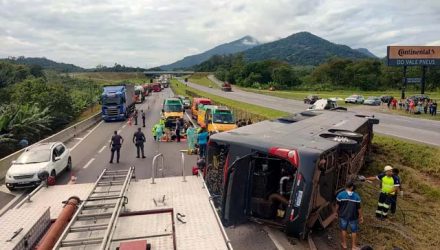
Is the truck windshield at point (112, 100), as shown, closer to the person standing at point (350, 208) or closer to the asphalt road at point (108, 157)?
the asphalt road at point (108, 157)

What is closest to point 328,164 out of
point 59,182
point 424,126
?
point 59,182

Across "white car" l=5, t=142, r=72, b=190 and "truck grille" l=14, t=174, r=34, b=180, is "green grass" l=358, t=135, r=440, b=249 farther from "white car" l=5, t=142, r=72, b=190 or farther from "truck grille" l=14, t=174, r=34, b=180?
"truck grille" l=14, t=174, r=34, b=180

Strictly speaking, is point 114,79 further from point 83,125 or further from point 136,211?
point 136,211

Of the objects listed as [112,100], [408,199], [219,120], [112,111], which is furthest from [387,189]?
[112,111]

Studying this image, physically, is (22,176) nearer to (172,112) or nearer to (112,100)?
(172,112)

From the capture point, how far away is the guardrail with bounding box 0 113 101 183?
1739 centimetres

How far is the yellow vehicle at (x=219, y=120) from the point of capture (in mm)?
24188

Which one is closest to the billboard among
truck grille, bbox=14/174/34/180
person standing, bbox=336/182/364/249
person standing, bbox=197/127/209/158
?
person standing, bbox=197/127/209/158

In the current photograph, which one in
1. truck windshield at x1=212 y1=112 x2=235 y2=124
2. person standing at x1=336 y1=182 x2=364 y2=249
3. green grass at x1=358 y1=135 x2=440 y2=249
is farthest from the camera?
truck windshield at x1=212 y1=112 x2=235 y2=124

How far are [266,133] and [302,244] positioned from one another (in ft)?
9.99

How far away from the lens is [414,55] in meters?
49.7

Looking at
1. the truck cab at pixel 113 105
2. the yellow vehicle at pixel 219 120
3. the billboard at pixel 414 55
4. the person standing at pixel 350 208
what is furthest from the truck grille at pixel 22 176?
the billboard at pixel 414 55

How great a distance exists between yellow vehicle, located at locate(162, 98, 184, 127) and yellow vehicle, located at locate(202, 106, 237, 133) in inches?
193

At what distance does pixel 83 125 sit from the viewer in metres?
33.9
